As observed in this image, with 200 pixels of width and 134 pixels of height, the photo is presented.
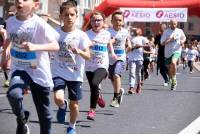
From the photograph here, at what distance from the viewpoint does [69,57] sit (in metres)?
7.46

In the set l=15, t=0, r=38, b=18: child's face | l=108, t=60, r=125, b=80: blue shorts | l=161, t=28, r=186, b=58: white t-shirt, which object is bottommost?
l=108, t=60, r=125, b=80: blue shorts

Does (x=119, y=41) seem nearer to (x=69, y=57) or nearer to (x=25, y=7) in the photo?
(x=69, y=57)

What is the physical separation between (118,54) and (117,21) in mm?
651

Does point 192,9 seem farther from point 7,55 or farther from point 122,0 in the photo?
point 7,55

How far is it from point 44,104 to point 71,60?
58.5 inches

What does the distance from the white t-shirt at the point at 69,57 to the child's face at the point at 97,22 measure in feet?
5.68

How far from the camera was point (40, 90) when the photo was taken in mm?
6070

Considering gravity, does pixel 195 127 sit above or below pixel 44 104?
below

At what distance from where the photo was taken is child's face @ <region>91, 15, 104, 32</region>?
9211mm

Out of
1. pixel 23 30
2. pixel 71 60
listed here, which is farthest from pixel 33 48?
pixel 71 60

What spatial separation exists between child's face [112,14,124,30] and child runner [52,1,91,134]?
3270mm

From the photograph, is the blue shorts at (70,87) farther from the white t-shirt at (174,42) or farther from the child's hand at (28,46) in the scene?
the white t-shirt at (174,42)

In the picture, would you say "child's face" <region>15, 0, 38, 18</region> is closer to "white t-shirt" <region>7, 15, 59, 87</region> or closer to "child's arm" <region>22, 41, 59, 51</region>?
"white t-shirt" <region>7, 15, 59, 87</region>

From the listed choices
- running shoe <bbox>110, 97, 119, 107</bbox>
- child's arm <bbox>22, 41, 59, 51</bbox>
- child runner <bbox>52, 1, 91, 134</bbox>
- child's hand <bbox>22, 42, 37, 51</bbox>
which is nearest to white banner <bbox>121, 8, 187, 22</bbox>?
running shoe <bbox>110, 97, 119, 107</bbox>
